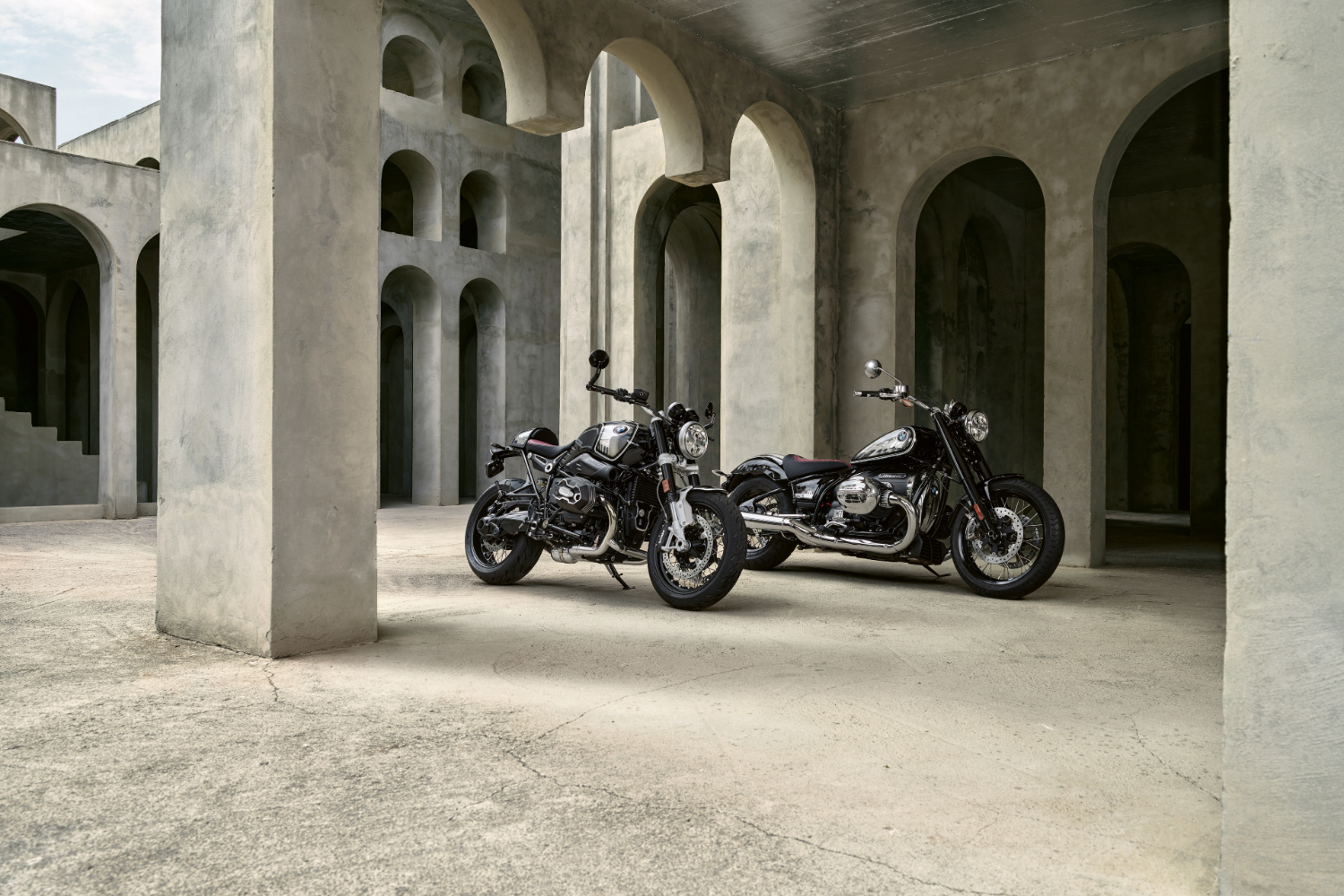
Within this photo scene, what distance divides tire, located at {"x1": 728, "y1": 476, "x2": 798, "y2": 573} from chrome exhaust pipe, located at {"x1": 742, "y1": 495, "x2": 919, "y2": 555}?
0.16 meters

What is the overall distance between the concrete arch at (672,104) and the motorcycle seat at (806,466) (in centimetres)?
255

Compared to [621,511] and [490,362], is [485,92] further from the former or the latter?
[621,511]

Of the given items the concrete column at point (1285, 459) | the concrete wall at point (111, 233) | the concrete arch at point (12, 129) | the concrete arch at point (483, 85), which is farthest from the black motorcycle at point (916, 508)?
the concrete arch at point (12, 129)

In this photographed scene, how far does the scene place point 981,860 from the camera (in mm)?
2229

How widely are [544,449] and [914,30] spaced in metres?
4.42

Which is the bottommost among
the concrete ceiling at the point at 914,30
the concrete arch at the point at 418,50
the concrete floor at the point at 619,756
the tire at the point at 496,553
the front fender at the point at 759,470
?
the concrete floor at the point at 619,756

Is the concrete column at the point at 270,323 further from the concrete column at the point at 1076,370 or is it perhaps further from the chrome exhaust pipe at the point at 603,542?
the concrete column at the point at 1076,370

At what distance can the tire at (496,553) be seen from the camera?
6555 mm

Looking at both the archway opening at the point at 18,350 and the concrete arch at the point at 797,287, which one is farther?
the archway opening at the point at 18,350

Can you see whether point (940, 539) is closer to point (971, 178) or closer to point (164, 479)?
point (164, 479)

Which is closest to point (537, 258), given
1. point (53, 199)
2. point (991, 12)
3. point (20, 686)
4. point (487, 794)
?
point (53, 199)

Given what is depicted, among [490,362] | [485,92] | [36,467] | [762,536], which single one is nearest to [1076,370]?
[762,536]

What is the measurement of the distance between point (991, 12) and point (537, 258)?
11.9m

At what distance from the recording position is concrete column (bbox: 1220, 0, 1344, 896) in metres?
1.78
